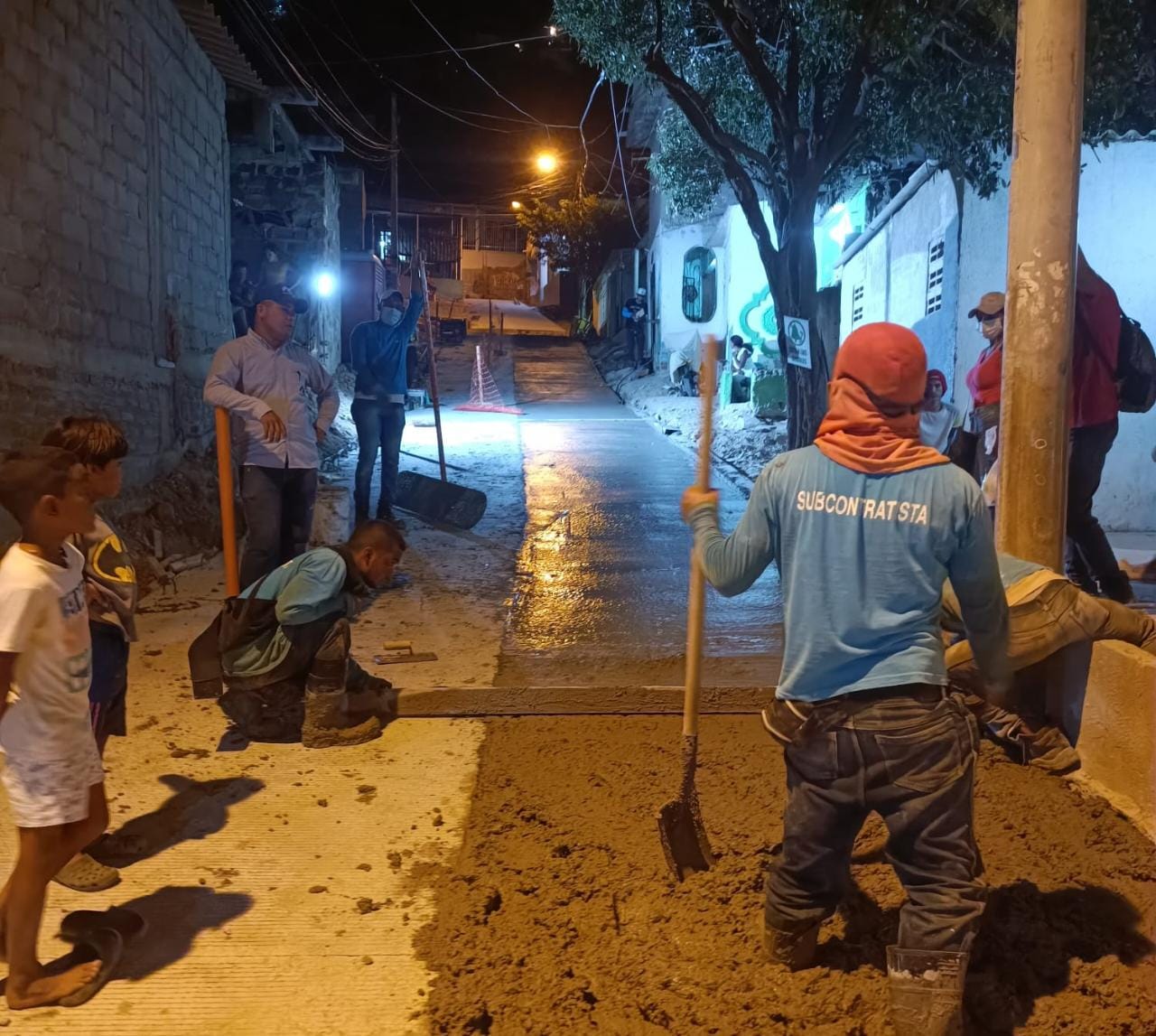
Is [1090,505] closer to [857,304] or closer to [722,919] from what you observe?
[722,919]

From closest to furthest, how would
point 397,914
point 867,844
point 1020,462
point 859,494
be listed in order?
point 859,494 < point 397,914 < point 867,844 < point 1020,462

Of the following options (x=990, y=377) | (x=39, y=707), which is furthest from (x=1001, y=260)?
(x=39, y=707)

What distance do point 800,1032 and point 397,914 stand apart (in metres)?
1.19

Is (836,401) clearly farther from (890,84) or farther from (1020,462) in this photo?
(890,84)

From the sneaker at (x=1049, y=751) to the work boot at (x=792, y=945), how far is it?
1724mm

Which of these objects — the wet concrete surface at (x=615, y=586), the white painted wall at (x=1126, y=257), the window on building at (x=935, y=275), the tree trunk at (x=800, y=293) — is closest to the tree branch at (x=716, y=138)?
the tree trunk at (x=800, y=293)

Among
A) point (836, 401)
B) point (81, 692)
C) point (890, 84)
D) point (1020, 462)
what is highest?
point (890, 84)

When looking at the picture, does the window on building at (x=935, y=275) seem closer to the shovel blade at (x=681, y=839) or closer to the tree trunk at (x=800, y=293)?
the tree trunk at (x=800, y=293)

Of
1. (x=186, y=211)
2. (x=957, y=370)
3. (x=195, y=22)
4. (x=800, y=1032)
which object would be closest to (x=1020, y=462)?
(x=800, y=1032)

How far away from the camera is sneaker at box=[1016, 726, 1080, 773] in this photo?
12.2 feet

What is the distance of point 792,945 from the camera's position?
2.46 meters

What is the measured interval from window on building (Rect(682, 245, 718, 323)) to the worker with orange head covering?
66.0 feet

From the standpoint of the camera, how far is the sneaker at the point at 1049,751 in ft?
12.2

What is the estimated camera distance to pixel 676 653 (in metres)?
5.25
